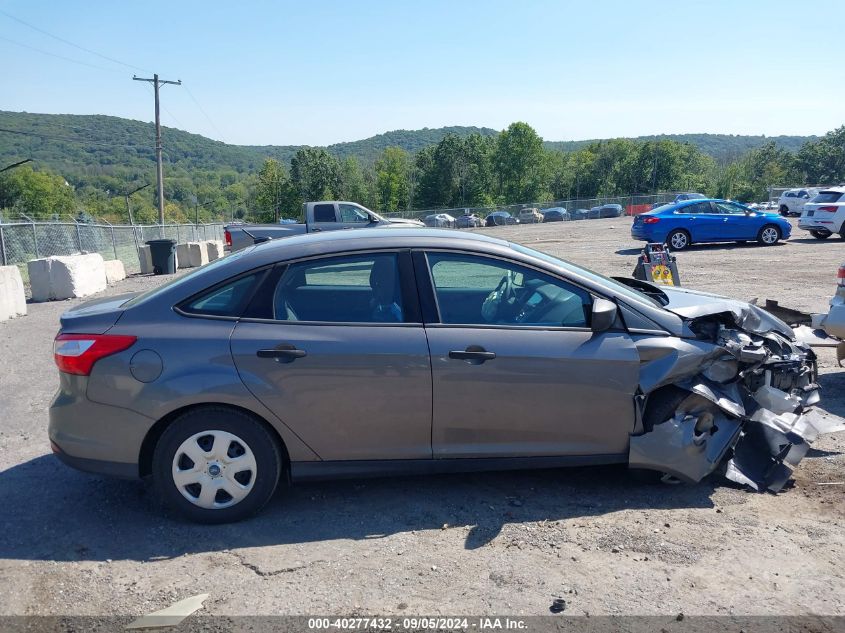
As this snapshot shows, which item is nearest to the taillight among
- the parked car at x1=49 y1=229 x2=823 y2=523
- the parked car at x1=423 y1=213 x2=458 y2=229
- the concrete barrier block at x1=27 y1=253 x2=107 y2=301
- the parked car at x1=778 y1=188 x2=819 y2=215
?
the parked car at x1=49 y1=229 x2=823 y2=523

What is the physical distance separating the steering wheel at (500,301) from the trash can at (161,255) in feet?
57.7

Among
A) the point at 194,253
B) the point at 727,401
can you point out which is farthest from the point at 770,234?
the point at 727,401

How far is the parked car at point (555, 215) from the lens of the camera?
70875 mm

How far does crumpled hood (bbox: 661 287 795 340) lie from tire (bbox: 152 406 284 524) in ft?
9.03

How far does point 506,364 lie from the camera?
3924mm

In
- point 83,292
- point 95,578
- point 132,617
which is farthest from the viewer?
point 83,292

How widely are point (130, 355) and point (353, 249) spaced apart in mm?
1429

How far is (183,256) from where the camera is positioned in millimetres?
22781

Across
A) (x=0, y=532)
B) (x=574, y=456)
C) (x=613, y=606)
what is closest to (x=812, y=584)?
(x=613, y=606)

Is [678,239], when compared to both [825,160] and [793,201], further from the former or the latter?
[825,160]

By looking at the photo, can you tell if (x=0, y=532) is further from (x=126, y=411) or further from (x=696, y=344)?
(x=696, y=344)

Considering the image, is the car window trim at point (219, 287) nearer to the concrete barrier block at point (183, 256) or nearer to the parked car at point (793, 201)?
the concrete barrier block at point (183, 256)

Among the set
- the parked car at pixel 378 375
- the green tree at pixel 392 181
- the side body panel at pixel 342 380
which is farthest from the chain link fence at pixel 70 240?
the green tree at pixel 392 181

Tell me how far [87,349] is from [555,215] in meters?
69.9
